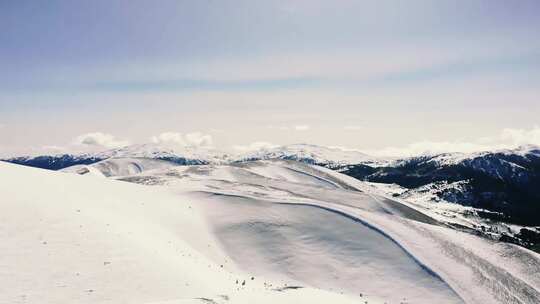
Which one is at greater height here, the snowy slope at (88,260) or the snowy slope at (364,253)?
the snowy slope at (88,260)

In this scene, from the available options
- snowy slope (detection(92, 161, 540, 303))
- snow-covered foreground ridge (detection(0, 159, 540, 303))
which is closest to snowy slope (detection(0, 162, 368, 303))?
snow-covered foreground ridge (detection(0, 159, 540, 303))

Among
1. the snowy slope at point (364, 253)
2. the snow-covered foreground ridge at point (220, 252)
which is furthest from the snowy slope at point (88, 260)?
the snowy slope at point (364, 253)

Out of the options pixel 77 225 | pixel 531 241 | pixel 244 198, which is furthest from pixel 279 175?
pixel 77 225

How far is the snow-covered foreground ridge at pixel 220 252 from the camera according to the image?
73.0 feet

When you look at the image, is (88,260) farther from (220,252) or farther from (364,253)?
(364,253)

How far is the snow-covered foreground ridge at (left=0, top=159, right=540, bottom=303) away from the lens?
22266 mm

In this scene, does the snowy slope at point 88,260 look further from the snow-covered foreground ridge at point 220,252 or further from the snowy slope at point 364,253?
the snowy slope at point 364,253

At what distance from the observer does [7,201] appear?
29953mm

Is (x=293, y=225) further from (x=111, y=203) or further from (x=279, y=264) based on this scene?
(x=111, y=203)

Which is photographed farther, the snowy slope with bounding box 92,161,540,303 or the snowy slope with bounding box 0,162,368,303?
the snowy slope with bounding box 92,161,540,303

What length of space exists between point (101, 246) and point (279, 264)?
81.3 feet

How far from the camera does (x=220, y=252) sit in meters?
48.4

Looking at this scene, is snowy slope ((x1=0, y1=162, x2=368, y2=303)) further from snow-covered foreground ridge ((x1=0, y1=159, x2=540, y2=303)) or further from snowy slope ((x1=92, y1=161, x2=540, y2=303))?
snowy slope ((x1=92, y1=161, x2=540, y2=303))

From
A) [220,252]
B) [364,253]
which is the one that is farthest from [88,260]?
[364,253]
